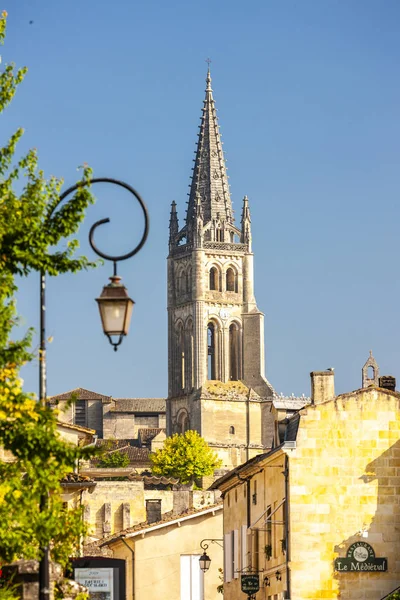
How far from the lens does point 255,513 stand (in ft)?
148

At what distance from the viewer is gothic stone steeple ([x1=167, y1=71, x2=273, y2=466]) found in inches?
6654

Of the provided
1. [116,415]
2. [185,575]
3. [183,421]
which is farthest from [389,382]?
[116,415]

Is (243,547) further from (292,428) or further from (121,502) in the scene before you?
(121,502)

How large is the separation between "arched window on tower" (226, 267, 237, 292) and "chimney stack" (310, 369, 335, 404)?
135 meters

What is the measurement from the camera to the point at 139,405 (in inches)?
7702

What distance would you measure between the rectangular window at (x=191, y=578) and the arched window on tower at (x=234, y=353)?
374 ft

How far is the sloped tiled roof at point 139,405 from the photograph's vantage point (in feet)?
636

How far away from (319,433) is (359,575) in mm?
3347

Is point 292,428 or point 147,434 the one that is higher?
point 147,434

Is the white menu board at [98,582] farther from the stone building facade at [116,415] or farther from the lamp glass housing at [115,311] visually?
the stone building facade at [116,415]

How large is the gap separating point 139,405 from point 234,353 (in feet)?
85.3

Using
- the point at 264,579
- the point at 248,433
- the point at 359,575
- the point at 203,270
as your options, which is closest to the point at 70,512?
the point at 359,575

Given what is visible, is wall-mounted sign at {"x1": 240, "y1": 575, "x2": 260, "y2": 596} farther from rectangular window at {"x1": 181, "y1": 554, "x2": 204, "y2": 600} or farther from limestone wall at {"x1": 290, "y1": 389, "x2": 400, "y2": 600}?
rectangular window at {"x1": 181, "y1": 554, "x2": 204, "y2": 600}

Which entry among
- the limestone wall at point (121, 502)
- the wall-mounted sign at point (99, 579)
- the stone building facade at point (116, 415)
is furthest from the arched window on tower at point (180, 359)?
the wall-mounted sign at point (99, 579)
